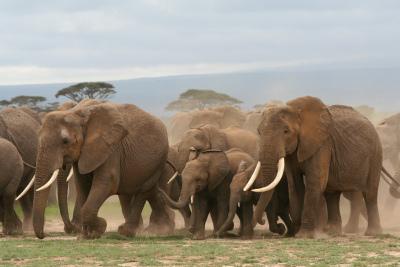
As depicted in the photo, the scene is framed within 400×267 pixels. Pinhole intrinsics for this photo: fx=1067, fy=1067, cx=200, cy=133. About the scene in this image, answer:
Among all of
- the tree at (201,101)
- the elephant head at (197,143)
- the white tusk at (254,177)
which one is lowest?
the white tusk at (254,177)

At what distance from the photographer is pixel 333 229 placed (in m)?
15.2

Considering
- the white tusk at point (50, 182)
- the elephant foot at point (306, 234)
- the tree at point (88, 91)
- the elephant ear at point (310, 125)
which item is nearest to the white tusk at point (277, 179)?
the elephant ear at point (310, 125)

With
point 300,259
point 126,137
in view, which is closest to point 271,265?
point 300,259

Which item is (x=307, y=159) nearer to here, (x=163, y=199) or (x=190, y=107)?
(x=163, y=199)

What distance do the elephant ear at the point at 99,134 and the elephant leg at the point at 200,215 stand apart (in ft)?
5.18

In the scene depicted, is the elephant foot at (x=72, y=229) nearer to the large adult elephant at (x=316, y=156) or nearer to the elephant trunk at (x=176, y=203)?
the elephant trunk at (x=176, y=203)

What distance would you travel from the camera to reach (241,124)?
25625mm

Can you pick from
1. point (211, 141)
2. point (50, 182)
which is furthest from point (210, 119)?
point (50, 182)

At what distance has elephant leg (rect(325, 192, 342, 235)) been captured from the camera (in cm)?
1519

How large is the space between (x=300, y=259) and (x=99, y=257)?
2.17 meters

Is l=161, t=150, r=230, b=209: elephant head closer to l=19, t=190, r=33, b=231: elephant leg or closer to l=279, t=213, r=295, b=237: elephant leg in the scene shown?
l=279, t=213, r=295, b=237: elephant leg

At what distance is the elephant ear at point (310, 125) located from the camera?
1409 centimetres

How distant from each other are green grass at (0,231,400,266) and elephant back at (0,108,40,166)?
4.05 meters

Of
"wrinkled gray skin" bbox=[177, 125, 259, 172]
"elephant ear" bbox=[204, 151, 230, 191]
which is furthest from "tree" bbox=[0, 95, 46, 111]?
"elephant ear" bbox=[204, 151, 230, 191]
